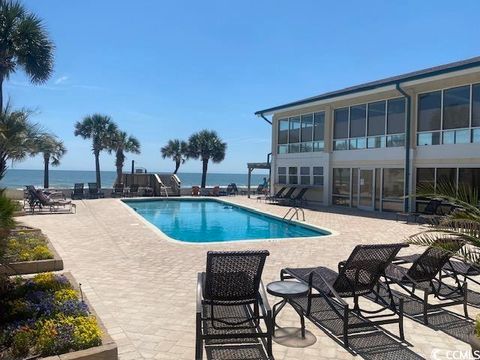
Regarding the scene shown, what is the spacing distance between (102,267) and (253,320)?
13.4 feet

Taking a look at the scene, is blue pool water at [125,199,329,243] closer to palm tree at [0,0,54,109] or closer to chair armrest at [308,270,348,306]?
palm tree at [0,0,54,109]

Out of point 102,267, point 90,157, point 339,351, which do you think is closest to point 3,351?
point 339,351

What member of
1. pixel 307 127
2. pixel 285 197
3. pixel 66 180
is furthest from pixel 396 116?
pixel 66 180

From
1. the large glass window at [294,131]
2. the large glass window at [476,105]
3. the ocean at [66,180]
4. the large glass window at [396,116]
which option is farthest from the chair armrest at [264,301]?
the ocean at [66,180]

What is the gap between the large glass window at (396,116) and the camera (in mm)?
16969

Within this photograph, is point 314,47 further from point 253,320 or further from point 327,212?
point 253,320

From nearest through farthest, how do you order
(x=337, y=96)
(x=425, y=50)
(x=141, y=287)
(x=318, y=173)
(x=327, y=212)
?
(x=141, y=287)
(x=425, y=50)
(x=327, y=212)
(x=337, y=96)
(x=318, y=173)

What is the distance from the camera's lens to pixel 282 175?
24.6 meters

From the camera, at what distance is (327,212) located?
17.7 metres

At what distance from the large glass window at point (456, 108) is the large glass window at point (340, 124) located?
5313 millimetres

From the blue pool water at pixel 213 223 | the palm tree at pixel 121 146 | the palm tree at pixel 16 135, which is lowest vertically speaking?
the blue pool water at pixel 213 223

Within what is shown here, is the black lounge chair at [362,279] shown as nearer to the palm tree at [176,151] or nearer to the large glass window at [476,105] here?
the large glass window at [476,105]

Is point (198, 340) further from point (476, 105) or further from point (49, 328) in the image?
point (476, 105)

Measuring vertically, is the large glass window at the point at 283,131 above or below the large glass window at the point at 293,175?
above
